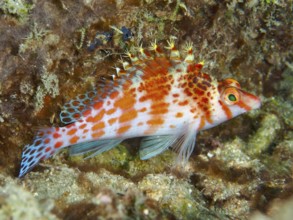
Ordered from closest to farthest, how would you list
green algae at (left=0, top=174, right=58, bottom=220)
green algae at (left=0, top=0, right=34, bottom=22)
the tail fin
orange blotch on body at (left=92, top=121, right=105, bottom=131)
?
green algae at (left=0, top=174, right=58, bottom=220) → green algae at (left=0, top=0, right=34, bottom=22) → the tail fin → orange blotch on body at (left=92, top=121, right=105, bottom=131)

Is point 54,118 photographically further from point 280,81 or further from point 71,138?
point 280,81

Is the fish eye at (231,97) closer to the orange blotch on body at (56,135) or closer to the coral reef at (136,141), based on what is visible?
the coral reef at (136,141)

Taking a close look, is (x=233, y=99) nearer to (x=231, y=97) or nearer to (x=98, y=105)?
(x=231, y=97)

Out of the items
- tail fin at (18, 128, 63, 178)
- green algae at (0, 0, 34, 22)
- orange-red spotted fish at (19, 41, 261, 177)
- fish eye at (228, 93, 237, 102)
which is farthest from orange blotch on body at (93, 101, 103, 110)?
fish eye at (228, 93, 237, 102)

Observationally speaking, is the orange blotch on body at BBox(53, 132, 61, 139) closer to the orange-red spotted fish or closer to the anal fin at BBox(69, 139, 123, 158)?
the orange-red spotted fish

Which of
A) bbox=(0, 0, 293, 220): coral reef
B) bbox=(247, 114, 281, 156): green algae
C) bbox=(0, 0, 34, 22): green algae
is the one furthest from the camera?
bbox=(247, 114, 281, 156): green algae

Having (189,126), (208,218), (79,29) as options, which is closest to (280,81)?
(189,126)
